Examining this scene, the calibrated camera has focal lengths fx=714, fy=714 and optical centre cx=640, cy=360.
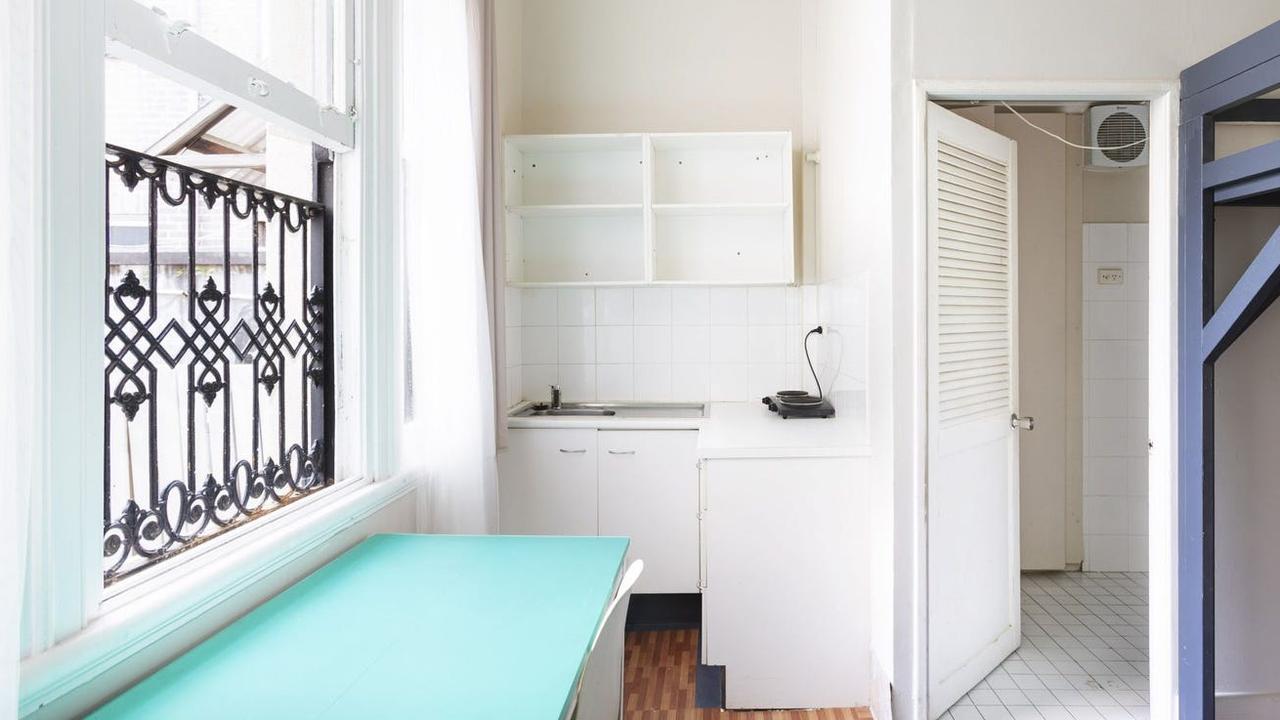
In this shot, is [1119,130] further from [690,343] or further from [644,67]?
[644,67]

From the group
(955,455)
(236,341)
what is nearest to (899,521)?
(955,455)

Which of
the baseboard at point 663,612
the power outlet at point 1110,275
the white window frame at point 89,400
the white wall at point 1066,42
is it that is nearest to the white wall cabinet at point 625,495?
the baseboard at point 663,612

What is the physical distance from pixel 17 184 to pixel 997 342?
103 inches

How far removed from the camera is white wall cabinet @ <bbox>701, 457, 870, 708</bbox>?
2363 mm

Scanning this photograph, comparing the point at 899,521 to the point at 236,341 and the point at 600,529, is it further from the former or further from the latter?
the point at 236,341

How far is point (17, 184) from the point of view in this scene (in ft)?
2.67

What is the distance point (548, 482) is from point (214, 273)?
1.73 m

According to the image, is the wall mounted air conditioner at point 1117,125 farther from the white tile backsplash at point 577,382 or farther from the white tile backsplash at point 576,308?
the white tile backsplash at point 577,382

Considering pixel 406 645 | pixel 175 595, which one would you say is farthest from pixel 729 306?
pixel 175 595

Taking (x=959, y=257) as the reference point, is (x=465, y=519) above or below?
below

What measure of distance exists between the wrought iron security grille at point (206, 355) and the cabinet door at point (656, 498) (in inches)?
52.0

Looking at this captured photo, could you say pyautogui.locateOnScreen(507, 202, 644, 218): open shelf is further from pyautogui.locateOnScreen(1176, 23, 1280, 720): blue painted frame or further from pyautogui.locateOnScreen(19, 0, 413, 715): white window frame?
pyautogui.locateOnScreen(1176, 23, 1280, 720): blue painted frame

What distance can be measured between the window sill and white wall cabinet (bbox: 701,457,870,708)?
1.22 m

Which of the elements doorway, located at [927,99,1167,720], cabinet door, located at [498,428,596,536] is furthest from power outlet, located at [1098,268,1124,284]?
cabinet door, located at [498,428,596,536]
